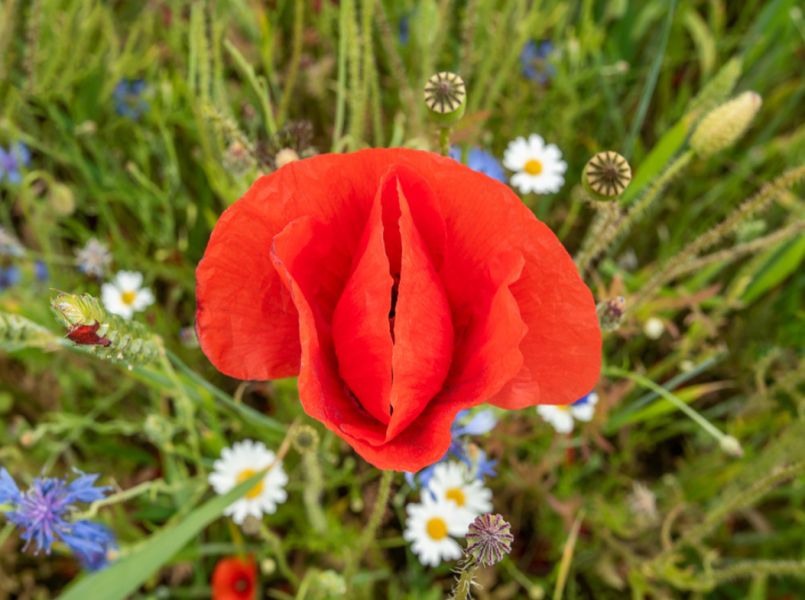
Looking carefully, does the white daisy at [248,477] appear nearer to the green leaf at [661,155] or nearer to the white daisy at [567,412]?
the white daisy at [567,412]

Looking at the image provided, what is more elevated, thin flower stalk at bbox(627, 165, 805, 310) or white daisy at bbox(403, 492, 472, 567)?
thin flower stalk at bbox(627, 165, 805, 310)

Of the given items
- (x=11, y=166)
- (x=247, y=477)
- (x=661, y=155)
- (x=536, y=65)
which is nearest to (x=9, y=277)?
(x=11, y=166)

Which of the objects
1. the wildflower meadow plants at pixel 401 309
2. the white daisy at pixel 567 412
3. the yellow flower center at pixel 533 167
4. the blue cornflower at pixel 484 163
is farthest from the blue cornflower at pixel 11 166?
the white daisy at pixel 567 412

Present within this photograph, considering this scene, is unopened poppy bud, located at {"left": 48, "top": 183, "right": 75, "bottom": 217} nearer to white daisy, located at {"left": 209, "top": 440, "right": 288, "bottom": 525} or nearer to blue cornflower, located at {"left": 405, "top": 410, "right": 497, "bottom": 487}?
white daisy, located at {"left": 209, "top": 440, "right": 288, "bottom": 525}

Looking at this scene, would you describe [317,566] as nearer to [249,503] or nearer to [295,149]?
[249,503]

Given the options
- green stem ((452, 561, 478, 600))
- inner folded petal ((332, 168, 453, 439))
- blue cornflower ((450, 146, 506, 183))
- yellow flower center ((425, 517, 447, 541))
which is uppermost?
inner folded petal ((332, 168, 453, 439))

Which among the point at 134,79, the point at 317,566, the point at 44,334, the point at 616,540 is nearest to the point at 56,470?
the point at 317,566

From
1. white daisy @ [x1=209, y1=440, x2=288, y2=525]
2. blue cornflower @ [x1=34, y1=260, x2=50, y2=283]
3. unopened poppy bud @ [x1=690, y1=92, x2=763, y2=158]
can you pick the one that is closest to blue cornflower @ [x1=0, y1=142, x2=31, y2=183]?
blue cornflower @ [x1=34, y1=260, x2=50, y2=283]
